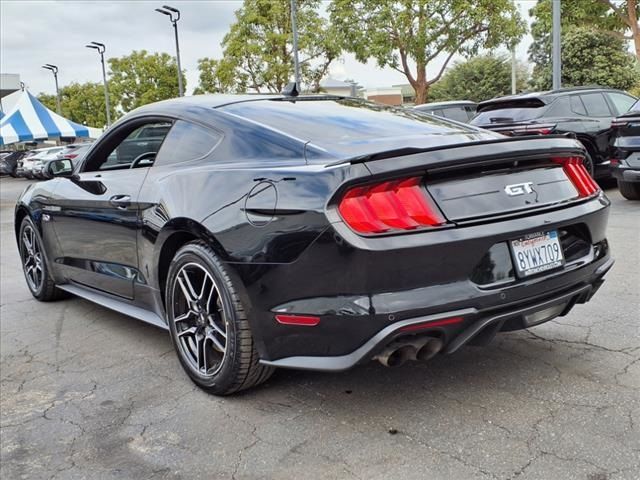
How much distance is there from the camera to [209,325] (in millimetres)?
3020

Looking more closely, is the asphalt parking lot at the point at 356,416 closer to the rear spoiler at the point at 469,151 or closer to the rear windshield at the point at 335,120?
the rear spoiler at the point at 469,151

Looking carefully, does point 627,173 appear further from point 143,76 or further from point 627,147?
point 143,76

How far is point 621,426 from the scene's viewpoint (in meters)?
2.47

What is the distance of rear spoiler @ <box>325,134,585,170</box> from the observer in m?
2.42

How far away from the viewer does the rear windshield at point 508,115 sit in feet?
29.9

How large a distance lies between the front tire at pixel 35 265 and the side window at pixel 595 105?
779cm

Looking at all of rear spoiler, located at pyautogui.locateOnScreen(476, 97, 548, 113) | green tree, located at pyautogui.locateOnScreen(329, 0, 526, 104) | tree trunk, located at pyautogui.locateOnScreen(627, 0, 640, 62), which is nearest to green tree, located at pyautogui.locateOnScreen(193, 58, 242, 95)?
green tree, located at pyautogui.locateOnScreen(329, 0, 526, 104)

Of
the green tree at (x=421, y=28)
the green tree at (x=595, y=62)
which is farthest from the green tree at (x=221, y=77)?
the green tree at (x=595, y=62)

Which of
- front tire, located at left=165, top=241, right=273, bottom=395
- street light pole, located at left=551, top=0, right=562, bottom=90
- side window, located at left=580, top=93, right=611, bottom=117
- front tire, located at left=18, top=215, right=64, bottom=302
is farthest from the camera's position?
street light pole, located at left=551, top=0, right=562, bottom=90

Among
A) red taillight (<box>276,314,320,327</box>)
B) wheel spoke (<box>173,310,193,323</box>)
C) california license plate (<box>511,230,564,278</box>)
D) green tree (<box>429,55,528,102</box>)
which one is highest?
green tree (<box>429,55,528,102</box>)

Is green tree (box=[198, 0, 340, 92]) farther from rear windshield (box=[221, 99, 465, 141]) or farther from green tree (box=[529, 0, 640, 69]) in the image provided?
rear windshield (box=[221, 99, 465, 141])

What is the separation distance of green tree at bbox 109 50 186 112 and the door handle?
43.5m

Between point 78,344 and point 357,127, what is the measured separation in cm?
235

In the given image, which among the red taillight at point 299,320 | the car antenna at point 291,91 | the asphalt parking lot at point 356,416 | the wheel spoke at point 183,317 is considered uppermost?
the car antenna at point 291,91
